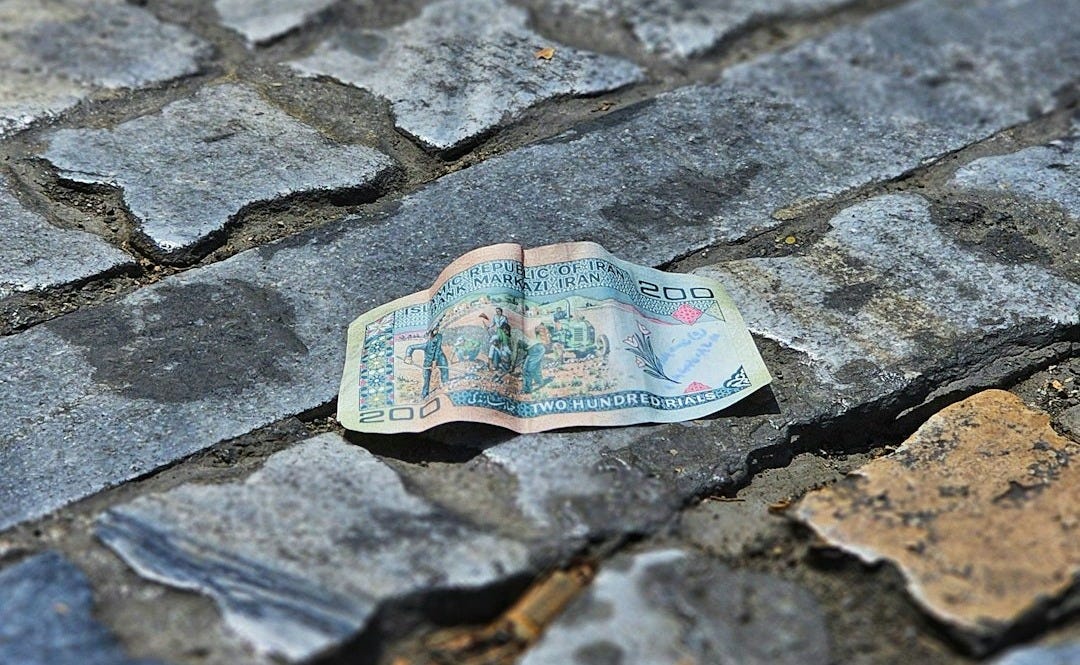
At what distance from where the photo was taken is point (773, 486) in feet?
5.68

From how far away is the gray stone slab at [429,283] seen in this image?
5.56 feet

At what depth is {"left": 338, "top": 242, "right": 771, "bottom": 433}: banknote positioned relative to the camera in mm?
1753

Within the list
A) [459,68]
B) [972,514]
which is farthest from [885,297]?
[459,68]

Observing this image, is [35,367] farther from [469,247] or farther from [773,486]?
[773,486]

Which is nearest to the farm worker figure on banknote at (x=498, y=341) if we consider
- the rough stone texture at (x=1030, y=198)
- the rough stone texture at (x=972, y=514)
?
the rough stone texture at (x=972, y=514)

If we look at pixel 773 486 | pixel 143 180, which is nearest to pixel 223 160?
pixel 143 180

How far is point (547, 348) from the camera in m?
1.83

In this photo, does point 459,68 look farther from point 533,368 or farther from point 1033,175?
point 1033,175

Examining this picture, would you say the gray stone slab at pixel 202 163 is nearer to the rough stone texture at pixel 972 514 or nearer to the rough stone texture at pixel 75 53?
the rough stone texture at pixel 75 53

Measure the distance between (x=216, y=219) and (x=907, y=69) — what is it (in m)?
1.46

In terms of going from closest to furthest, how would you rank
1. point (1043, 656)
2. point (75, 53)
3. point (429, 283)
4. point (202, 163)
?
point (1043, 656) < point (429, 283) < point (202, 163) < point (75, 53)

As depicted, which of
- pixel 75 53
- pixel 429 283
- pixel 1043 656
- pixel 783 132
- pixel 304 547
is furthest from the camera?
pixel 75 53

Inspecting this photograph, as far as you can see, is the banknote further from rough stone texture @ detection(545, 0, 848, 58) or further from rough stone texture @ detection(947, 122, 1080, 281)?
rough stone texture @ detection(545, 0, 848, 58)

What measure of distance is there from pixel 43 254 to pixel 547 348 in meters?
0.82
